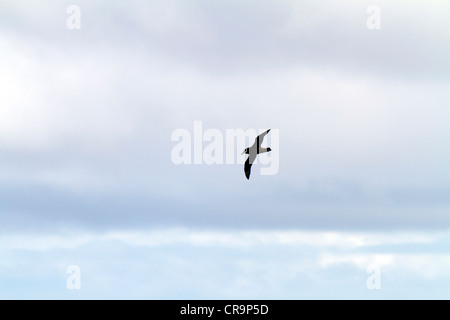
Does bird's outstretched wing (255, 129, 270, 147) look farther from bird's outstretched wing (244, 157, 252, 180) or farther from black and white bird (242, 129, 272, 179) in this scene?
bird's outstretched wing (244, 157, 252, 180)

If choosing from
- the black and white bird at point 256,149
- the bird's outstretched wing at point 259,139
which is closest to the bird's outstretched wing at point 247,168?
the black and white bird at point 256,149

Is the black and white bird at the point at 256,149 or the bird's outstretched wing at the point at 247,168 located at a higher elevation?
the black and white bird at the point at 256,149

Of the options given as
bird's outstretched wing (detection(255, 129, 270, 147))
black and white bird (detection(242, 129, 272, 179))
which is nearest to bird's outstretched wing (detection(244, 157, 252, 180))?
black and white bird (detection(242, 129, 272, 179))

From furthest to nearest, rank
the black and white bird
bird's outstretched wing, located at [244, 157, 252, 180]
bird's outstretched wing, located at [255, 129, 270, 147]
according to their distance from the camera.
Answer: bird's outstretched wing, located at [244, 157, 252, 180] < the black and white bird < bird's outstretched wing, located at [255, 129, 270, 147]

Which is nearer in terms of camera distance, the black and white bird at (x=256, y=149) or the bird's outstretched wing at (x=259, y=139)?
the bird's outstretched wing at (x=259, y=139)

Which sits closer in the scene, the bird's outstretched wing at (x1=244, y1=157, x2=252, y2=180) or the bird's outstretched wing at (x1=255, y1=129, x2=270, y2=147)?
the bird's outstretched wing at (x1=255, y1=129, x2=270, y2=147)

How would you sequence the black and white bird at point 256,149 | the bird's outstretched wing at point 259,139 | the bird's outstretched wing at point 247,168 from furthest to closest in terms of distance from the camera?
the bird's outstretched wing at point 247,168
the black and white bird at point 256,149
the bird's outstretched wing at point 259,139

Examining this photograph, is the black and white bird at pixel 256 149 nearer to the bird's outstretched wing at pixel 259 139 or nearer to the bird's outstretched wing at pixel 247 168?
the bird's outstretched wing at pixel 259 139

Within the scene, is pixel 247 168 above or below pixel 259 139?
below

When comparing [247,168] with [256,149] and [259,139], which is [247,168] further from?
[259,139]

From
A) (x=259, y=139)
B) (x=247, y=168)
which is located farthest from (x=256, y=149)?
(x=247, y=168)

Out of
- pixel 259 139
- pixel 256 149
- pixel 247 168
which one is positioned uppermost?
pixel 259 139

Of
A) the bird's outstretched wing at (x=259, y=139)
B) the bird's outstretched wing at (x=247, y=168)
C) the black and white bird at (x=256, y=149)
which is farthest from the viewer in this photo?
the bird's outstretched wing at (x=247, y=168)
